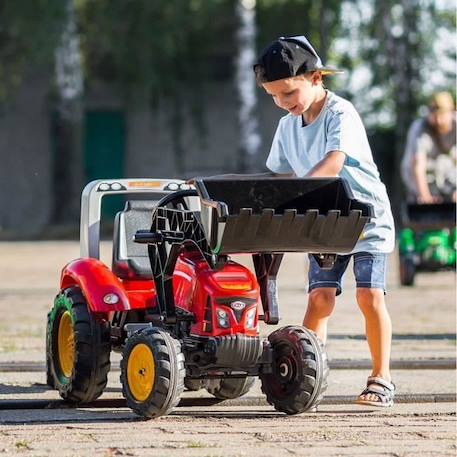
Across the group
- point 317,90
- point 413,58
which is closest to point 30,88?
point 413,58

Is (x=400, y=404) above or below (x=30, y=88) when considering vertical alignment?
below

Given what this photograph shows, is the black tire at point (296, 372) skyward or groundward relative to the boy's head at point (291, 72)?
groundward

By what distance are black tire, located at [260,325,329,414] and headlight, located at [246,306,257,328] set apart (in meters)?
0.22

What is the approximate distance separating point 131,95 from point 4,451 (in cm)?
2455

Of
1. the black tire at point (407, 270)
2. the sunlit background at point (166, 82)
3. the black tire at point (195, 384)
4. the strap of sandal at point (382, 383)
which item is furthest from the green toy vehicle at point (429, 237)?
the sunlit background at point (166, 82)

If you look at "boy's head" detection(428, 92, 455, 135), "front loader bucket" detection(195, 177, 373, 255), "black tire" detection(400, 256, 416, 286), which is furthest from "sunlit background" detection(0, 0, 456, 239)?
"front loader bucket" detection(195, 177, 373, 255)

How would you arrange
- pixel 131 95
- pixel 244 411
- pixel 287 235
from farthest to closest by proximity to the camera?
pixel 131 95
pixel 244 411
pixel 287 235

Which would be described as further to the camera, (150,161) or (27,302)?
(150,161)

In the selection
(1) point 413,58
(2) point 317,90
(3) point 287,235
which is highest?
(1) point 413,58

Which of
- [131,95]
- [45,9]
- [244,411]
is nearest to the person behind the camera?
[244,411]

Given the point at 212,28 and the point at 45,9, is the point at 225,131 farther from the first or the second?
the point at 45,9

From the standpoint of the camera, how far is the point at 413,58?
3014cm

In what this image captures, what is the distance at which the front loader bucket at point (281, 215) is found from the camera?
5973 millimetres

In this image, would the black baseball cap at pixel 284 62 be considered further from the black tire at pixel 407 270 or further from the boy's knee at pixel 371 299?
the black tire at pixel 407 270
